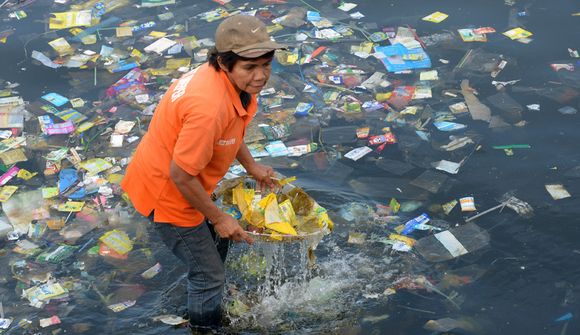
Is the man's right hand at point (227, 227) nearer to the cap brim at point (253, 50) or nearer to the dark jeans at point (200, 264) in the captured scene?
the dark jeans at point (200, 264)

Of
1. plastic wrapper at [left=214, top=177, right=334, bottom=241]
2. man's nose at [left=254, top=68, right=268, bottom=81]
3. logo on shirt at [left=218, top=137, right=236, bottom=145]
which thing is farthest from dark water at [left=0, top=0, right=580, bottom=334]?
man's nose at [left=254, top=68, right=268, bottom=81]

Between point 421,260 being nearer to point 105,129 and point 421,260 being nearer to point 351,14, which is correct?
point 105,129

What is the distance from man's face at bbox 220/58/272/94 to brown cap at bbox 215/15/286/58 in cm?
6

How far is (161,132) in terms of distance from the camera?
285 cm

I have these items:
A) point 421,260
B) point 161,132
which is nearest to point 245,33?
point 161,132

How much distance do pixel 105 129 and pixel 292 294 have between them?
2282 mm

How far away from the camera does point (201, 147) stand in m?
2.66

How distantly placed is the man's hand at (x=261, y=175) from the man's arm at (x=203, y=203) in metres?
0.42

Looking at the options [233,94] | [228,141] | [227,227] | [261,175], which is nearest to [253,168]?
[261,175]

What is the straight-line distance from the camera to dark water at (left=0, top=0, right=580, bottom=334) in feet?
11.8

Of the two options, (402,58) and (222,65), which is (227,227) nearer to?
(222,65)

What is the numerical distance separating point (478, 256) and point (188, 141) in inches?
81.3

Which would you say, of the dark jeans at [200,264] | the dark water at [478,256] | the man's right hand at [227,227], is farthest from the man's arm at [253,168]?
the dark water at [478,256]

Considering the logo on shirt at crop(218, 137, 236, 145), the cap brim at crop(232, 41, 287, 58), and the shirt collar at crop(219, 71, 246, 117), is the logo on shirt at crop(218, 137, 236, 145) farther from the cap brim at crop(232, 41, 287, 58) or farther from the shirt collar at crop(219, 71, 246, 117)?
the cap brim at crop(232, 41, 287, 58)
